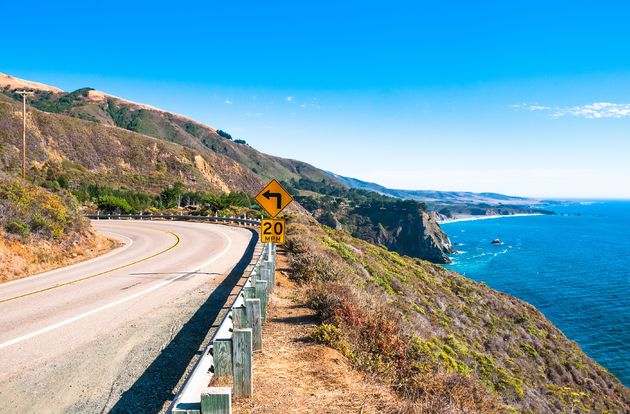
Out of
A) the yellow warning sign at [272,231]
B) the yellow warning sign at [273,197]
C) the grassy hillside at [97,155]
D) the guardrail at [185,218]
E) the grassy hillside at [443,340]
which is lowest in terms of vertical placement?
the grassy hillside at [443,340]

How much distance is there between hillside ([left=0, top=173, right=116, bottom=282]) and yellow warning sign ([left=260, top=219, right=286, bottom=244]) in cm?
905

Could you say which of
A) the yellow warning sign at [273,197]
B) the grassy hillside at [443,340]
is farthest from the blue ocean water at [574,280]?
the yellow warning sign at [273,197]

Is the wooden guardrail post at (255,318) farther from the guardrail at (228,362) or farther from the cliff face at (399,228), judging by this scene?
the cliff face at (399,228)

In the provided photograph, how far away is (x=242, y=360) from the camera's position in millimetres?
4730

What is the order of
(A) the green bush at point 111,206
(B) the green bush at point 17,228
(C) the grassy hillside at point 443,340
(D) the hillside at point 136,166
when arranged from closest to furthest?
(C) the grassy hillside at point 443,340 < (B) the green bush at point 17,228 < (A) the green bush at point 111,206 < (D) the hillside at point 136,166

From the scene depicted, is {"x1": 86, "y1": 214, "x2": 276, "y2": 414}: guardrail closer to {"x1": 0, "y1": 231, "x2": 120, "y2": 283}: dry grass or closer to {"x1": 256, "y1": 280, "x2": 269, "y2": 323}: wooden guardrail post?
{"x1": 256, "y1": 280, "x2": 269, "y2": 323}: wooden guardrail post

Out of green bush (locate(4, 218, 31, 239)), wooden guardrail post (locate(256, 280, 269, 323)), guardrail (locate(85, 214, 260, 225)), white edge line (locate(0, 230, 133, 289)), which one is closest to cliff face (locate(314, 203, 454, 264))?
guardrail (locate(85, 214, 260, 225))

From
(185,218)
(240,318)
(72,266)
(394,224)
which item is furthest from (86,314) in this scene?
(394,224)

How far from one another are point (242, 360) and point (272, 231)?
6149 millimetres

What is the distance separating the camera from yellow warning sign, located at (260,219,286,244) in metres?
10.7

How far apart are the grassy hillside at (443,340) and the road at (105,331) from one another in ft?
8.40

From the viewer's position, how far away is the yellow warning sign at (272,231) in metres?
10.7

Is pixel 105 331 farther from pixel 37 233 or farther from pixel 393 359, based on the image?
pixel 37 233

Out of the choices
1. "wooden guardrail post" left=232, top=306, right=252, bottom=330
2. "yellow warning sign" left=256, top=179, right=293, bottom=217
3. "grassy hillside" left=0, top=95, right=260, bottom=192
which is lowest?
"wooden guardrail post" left=232, top=306, right=252, bottom=330
